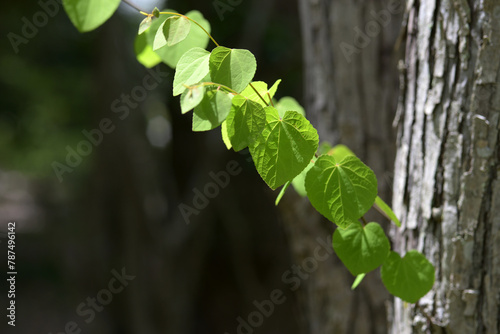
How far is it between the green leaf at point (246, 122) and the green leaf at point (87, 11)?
0.20 m

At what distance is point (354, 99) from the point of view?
1351 mm

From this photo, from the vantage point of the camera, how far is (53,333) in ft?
15.4

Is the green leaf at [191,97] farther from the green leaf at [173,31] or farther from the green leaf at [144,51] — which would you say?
the green leaf at [144,51]

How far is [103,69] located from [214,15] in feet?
3.39

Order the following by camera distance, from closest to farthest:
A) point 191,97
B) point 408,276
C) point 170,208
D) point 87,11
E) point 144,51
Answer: point 191,97 → point 87,11 → point 408,276 → point 144,51 → point 170,208

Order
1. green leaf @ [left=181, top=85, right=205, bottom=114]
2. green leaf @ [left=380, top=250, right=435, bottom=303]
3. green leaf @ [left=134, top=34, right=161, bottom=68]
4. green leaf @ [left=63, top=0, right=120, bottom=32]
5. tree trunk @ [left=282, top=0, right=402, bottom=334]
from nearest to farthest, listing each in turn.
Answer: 1. green leaf @ [left=181, top=85, right=205, bottom=114]
2. green leaf @ [left=63, top=0, right=120, bottom=32]
3. green leaf @ [left=380, top=250, right=435, bottom=303]
4. green leaf @ [left=134, top=34, right=161, bottom=68]
5. tree trunk @ [left=282, top=0, right=402, bottom=334]

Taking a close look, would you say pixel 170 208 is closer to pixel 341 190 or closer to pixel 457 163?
pixel 457 163

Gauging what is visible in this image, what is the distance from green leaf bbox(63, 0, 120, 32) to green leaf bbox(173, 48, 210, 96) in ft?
0.41

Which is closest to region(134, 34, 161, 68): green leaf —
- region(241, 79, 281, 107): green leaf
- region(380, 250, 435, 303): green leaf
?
region(241, 79, 281, 107): green leaf

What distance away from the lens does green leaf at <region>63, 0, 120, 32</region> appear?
20.3 inches

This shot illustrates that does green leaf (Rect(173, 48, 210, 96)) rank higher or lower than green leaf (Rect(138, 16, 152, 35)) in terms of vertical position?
lower

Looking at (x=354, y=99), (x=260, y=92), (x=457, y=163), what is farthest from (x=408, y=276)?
(x=354, y=99)

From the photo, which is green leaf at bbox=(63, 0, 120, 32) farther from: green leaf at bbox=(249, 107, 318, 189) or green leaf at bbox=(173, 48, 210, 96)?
green leaf at bbox=(249, 107, 318, 189)

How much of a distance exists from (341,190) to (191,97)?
0.21 metres
